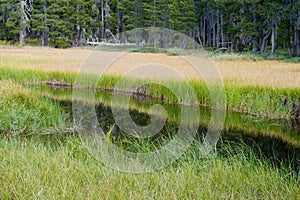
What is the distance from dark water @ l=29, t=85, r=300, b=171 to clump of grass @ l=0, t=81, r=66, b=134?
903mm

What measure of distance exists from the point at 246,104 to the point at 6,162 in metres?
5.78

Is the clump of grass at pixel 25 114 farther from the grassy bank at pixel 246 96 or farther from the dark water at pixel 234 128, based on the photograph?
the grassy bank at pixel 246 96

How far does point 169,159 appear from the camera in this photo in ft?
14.0

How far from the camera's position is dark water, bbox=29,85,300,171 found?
541cm

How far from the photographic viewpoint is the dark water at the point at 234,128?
541 centimetres

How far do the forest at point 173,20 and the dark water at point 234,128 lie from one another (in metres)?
14.4

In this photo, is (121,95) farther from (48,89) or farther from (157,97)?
(48,89)

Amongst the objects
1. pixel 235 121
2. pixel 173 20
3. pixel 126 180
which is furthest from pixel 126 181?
pixel 173 20

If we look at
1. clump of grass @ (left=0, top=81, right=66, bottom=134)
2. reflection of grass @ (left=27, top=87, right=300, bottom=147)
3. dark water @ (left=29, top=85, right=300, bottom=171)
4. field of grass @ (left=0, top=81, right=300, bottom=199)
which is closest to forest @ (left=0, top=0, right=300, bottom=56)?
reflection of grass @ (left=27, top=87, right=300, bottom=147)

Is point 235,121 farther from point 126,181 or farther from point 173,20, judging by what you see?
point 173,20

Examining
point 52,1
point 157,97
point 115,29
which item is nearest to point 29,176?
point 157,97

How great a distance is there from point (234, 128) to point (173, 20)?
2424cm

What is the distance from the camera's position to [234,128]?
6.89 metres

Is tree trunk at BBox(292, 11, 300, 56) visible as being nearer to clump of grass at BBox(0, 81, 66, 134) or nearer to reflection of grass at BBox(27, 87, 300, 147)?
reflection of grass at BBox(27, 87, 300, 147)
